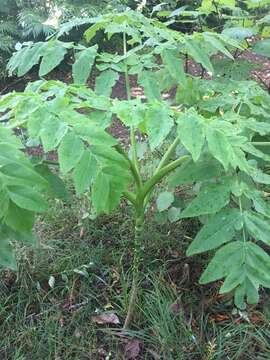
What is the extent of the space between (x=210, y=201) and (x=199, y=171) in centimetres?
16

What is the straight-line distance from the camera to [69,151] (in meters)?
1.39

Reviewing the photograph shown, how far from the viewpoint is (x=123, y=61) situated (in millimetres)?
1991

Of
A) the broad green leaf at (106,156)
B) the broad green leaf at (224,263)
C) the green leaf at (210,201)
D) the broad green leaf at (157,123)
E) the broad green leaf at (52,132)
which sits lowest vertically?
the broad green leaf at (224,263)

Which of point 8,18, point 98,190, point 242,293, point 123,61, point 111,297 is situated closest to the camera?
point 98,190

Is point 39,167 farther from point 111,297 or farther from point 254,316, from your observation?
point 254,316

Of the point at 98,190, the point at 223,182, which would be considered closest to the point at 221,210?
the point at 223,182

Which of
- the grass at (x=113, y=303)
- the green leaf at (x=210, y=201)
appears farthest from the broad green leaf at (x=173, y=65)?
the grass at (x=113, y=303)

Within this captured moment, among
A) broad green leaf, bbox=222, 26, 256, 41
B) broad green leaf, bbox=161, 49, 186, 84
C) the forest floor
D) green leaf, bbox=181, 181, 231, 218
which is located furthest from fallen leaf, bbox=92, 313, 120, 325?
broad green leaf, bbox=222, 26, 256, 41

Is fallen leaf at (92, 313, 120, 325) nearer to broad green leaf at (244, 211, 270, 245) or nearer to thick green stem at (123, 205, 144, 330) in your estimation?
thick green stem at (123, 205, 144, 330)

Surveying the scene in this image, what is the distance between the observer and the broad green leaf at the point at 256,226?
5.13 ft

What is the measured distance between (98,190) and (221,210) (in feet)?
1.52

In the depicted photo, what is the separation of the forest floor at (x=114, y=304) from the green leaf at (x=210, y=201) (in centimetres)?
56

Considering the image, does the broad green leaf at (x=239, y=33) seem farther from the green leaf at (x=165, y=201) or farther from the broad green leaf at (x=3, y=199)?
the broad green leaf at (x=3, y=199)

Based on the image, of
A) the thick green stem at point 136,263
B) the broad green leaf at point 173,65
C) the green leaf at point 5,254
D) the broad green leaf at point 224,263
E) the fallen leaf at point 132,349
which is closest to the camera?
the broad green leaf at point 224,263
